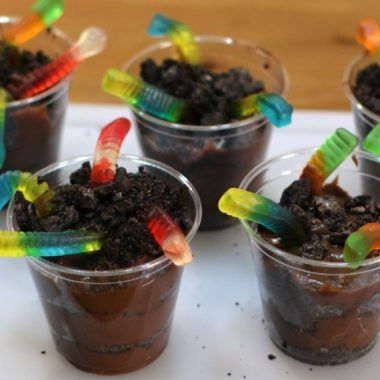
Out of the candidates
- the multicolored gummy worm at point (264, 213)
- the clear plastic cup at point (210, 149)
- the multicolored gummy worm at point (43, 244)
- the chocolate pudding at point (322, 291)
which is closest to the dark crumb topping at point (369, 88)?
the clear plastic cup at point (210, 149)

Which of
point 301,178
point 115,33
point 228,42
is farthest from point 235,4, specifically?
point 301,178

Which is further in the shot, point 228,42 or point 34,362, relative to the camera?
point 228,42

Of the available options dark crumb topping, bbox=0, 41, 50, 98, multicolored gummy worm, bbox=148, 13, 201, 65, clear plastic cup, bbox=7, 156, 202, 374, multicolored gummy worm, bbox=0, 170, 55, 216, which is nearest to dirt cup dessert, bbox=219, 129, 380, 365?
clear plastic cup, bbox=7, 156, 202, 374

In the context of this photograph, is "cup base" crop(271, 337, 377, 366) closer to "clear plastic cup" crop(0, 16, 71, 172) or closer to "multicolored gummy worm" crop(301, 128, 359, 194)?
"multicolored gummy worm" crop(301, 128, 359, 194)

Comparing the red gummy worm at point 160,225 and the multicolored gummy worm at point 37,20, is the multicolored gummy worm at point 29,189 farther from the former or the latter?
the multicolored gummy worm at point 37,20

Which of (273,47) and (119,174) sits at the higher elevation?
(119,174)

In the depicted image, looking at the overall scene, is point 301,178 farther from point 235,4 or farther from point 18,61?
point 235,4
